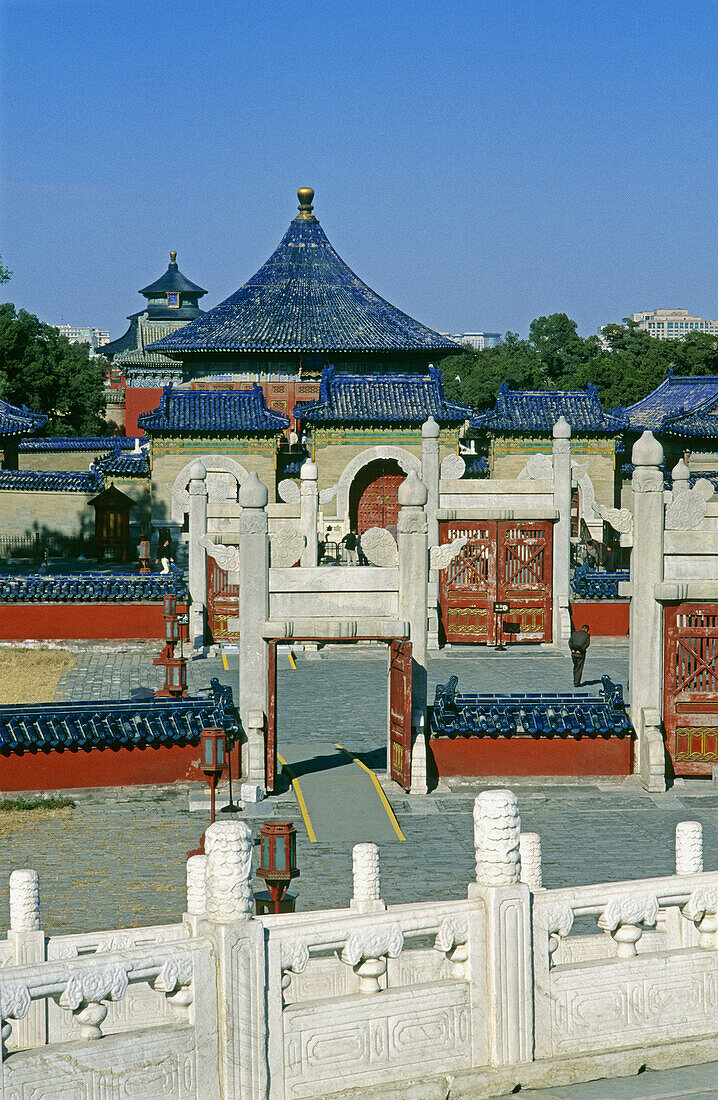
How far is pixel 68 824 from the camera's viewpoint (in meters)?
14.4

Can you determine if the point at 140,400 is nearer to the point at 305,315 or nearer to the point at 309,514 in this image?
→ the point at 305,315

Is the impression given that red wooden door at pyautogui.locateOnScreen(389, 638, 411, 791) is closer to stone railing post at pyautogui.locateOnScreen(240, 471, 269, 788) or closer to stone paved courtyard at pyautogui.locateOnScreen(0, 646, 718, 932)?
stone paved courtyard at pyautogui.locateOnScreen(0, 646, 718, 932)

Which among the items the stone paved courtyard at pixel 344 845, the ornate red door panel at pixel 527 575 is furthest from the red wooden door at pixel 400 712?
the ornate red door panel at pixel 527 575

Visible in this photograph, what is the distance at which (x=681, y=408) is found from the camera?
Result: 156ft

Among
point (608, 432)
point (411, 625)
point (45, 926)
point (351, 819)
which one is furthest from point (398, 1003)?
point (608, 432)

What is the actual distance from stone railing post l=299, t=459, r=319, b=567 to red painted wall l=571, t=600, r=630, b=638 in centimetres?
516

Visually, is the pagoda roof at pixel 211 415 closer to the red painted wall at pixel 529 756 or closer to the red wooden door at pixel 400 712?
the red wooden door at pixel 400 712

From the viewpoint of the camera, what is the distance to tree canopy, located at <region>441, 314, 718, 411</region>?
6706 cm

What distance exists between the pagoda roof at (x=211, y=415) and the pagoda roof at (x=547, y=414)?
274 inches

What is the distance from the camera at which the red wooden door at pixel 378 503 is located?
42.6 meters

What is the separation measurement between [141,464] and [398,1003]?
34.4 metres

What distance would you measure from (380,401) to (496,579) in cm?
1883

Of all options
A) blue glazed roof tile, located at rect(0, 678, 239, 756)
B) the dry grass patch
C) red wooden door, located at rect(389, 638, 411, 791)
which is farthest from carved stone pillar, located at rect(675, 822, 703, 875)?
the dry grass patch

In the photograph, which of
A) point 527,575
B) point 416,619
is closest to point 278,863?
point 416,619
